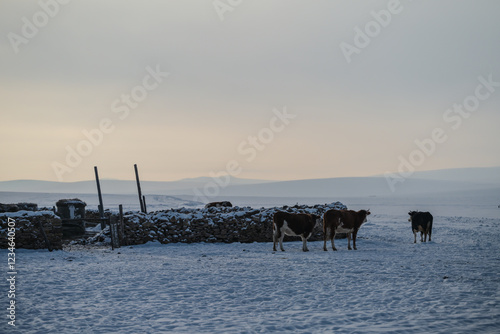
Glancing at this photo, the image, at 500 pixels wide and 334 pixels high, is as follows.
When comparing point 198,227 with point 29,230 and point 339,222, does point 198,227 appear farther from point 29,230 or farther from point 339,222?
point 29,230

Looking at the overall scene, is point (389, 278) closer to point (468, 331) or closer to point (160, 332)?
point (468, 331)

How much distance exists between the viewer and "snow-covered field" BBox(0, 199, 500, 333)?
7832 millimetres

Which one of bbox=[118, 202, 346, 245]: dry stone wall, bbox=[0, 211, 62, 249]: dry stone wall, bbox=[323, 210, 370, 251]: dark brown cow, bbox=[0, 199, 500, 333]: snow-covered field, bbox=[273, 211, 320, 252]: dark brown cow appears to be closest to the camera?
bbox=[0, 199, 500, 333]: snow-covered field

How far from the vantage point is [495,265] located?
13844 mm

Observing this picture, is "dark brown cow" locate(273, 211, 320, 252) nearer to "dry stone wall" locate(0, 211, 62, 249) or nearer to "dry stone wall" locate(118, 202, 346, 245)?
"dry stone wall" locate(118, 202, 346, 245)

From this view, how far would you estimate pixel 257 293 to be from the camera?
33.3 ft

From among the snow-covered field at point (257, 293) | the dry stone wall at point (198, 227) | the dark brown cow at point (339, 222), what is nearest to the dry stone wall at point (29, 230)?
the snow-covered field at point (257, 293)

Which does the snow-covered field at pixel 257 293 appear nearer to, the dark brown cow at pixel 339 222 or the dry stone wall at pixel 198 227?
the dark brown cow at pixel 339 222

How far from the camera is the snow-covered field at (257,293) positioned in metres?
7.83

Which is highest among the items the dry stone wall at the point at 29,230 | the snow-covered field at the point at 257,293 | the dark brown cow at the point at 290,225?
the dry stone wall at the point at 29,230

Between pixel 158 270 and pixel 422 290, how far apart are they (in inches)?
276

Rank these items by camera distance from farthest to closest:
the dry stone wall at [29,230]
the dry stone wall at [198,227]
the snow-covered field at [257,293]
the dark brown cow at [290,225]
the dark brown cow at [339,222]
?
the dry stone wall at [198,227] → the dark brown cow at [339,222] → the dark brown cow at [290,225] → the dry stone wall at [29,230] → the snow-covered field at [257,293]

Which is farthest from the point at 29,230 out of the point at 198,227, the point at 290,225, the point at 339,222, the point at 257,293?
the point at 339,222

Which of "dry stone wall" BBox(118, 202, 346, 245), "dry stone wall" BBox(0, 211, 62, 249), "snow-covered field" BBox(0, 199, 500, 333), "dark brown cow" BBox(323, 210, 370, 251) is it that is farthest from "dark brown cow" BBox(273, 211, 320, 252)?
"dry stone wall" BBox(0, 211, 62, 249)
